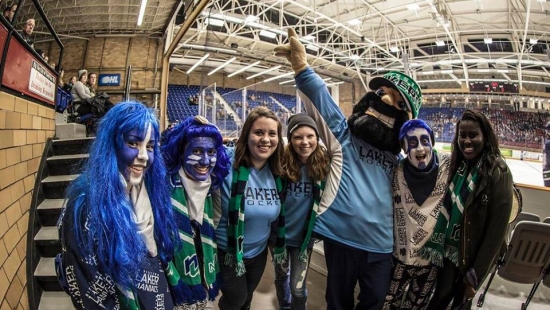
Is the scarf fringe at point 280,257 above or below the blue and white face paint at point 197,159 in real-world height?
below

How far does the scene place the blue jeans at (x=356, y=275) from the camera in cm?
140

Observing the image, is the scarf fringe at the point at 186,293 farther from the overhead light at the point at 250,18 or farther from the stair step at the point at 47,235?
the overhead light at the point at 250,18

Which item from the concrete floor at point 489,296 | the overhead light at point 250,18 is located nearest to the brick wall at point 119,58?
the overhead light at point 250,18

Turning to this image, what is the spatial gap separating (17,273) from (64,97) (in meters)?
3.37

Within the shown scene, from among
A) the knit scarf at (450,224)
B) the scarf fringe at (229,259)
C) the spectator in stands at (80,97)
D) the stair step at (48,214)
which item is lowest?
the stair step at (48,214)

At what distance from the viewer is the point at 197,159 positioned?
1.17m

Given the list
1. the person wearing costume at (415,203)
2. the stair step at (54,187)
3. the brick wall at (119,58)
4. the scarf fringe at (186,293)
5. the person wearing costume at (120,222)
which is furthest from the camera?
the brick wall at (119,58)

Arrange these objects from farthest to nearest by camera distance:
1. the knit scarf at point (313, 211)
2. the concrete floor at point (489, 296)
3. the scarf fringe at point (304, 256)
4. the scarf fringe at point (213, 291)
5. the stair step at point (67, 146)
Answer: the stair step at point (67, 146) < the concrete floor at point (489, 296) < the scarf fringe at point (304, 256) < the knit scarf at point (313, 211) < the scarf fringe at point (213, 291)

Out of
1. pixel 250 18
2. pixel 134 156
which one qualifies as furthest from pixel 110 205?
pixel 250 18

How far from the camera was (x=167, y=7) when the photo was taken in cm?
718

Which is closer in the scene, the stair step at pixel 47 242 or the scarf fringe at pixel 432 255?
the scarf fringe at pixel 432 255

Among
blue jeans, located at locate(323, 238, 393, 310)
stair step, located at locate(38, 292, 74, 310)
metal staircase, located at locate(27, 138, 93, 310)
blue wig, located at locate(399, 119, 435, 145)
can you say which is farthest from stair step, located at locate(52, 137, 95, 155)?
blue wig, located at locate(399, 119, 435, 145)

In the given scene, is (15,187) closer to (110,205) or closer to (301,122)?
(110,205)

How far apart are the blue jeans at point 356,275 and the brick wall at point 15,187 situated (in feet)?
6.72
